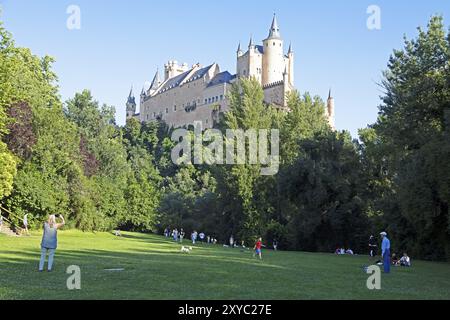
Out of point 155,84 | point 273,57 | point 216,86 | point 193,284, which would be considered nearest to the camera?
point 193,284

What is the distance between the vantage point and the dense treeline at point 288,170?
33.8m

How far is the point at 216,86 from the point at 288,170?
9496 cm

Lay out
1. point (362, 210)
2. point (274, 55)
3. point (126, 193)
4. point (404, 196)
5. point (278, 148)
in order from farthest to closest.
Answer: point (274, 55), point (126, 193), point (278, 148), point (362, 210), point (404, 196)

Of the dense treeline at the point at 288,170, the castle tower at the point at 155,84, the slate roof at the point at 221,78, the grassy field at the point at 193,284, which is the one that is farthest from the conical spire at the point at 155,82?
the grassy field at the point at 193,284

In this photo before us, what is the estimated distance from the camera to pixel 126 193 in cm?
8031

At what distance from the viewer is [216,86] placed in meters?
143

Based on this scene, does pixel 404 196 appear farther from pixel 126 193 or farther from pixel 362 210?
pixel 126 193

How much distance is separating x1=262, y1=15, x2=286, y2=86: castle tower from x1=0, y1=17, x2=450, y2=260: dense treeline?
63.1 m

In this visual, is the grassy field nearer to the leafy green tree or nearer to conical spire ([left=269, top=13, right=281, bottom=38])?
the leafy green tree

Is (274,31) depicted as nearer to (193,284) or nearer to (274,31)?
(274,31)

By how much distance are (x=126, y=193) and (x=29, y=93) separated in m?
32.3

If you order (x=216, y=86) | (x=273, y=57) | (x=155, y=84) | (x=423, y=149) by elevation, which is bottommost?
(x=423, y=149)

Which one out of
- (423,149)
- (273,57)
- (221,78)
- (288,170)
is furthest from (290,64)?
(423,149)
